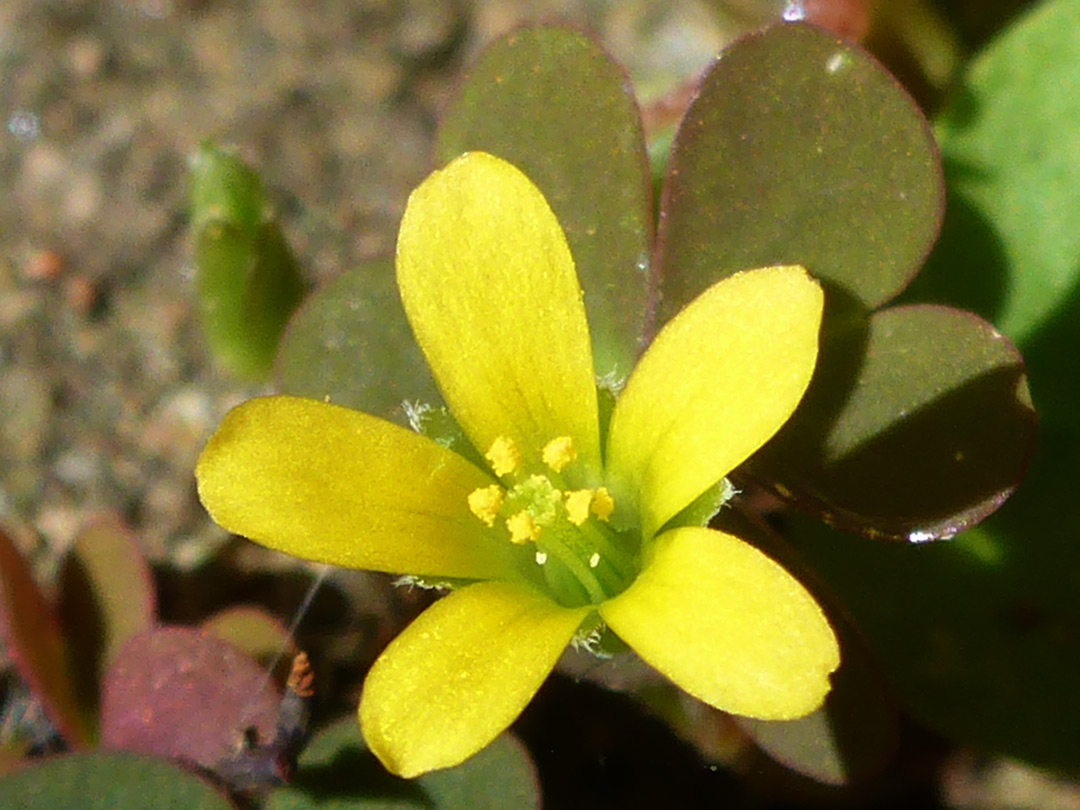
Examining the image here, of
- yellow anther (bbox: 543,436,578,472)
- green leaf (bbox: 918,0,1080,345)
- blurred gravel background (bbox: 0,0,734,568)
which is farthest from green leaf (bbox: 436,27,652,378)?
blurred gravel background (bbox: 0,0,734,568)

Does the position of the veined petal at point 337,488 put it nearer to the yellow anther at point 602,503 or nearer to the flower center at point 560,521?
the flower center at point 560,521

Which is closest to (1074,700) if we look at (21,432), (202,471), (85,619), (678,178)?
(678,178)

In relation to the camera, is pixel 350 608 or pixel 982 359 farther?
pixel 350 608

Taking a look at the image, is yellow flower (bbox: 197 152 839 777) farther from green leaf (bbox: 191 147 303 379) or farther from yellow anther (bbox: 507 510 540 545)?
green leaf (bbox: 191 147 303 379)

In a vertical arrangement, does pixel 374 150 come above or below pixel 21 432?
above

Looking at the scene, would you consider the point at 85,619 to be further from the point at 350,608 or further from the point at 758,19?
the point at 758,19

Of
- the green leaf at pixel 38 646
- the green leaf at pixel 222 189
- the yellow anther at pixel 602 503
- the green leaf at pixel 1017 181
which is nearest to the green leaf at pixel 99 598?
the green leaf at pixel 38 646
